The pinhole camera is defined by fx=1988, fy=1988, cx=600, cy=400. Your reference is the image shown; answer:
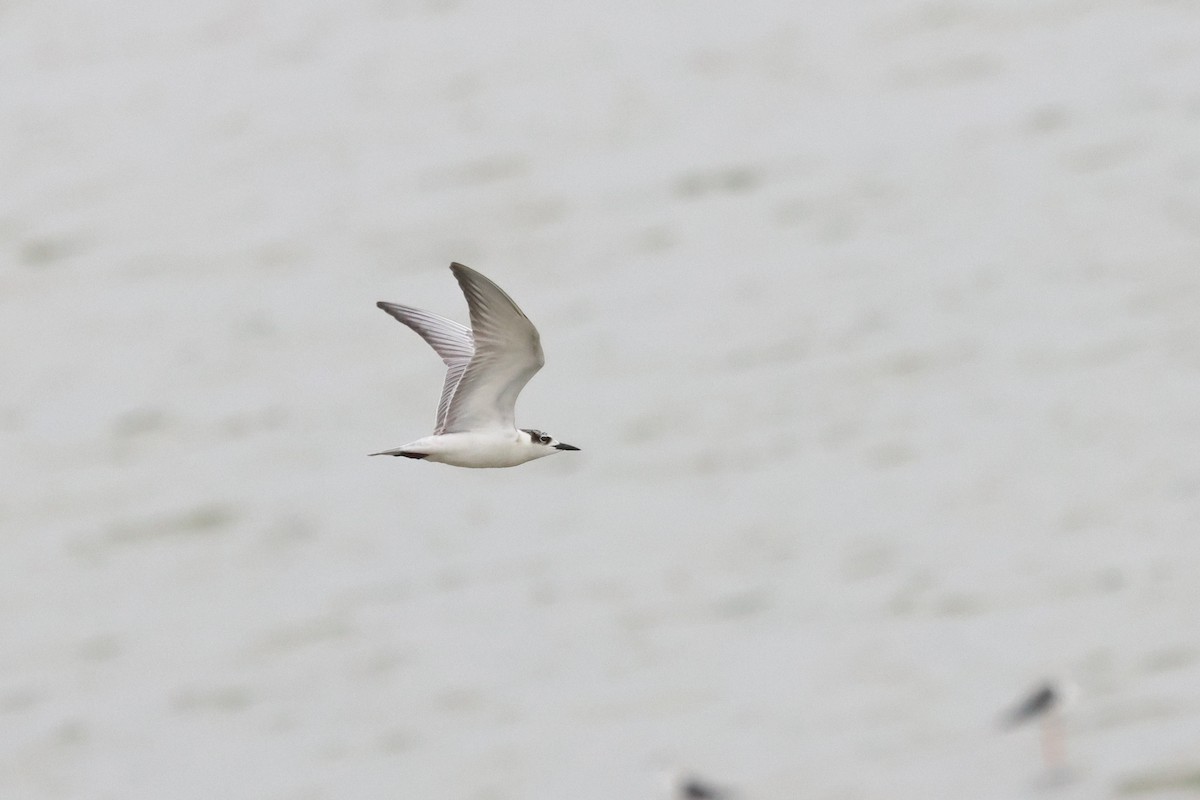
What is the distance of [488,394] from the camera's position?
9703 millimetres

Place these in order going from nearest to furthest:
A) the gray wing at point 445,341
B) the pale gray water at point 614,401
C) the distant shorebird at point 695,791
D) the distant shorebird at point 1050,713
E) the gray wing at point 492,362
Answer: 1. the gray wing at point 492,362
2. the gray wing at point 445,341
3. the distant shorebird at point 695,791
4. the distant shorebird at point 1050,713
5. the pale gray water at point 614,401

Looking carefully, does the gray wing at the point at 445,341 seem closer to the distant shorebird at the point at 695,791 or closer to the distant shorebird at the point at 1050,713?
Result: the distant shorebird at the point at 695,791

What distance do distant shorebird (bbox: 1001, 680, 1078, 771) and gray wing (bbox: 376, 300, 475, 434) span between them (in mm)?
14974

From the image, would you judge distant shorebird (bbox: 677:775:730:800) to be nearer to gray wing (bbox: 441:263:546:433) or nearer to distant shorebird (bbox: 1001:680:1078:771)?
distant shorebird (bbox: 1001:680:1078:771)

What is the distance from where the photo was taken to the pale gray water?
85.7 ft

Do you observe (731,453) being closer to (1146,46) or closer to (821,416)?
(821,416)

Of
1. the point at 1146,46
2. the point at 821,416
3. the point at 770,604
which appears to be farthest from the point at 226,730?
the point at 1146,46

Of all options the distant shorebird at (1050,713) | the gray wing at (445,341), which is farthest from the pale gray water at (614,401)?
the gray wing at (445,341)

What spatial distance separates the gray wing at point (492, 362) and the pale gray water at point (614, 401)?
15.0 metres

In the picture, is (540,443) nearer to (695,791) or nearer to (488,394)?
(488,394)

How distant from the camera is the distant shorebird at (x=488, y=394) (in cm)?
930

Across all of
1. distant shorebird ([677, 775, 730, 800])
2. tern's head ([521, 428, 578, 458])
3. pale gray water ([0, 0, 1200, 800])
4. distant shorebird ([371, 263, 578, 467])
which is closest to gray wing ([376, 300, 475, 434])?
distant shorebird ([371, 263, 578, 467])

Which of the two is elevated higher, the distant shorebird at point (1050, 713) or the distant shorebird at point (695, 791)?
the distant shorebird at point (1050, 713)

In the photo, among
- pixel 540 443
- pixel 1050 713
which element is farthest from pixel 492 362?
pixel 1050 713
